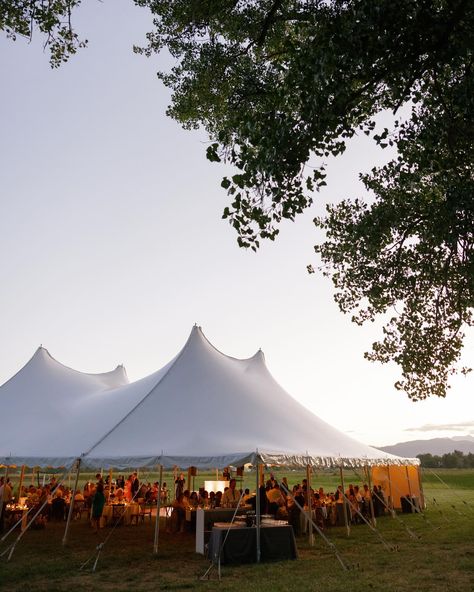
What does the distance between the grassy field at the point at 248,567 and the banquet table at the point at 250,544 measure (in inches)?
10.2

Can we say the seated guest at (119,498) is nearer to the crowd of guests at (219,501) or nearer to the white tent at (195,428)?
the crowd of guests at (219,501)

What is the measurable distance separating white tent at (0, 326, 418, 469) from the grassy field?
5.15ft

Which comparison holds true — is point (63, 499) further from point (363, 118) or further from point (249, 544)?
point (363, 118)

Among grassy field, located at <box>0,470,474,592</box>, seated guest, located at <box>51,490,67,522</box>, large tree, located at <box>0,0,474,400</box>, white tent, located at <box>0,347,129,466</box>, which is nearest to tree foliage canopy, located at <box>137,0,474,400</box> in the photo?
large tree, located at <box>0,0,474,400</box>

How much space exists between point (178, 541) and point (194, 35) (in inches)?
387

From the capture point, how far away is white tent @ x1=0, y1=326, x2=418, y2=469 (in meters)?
9.55

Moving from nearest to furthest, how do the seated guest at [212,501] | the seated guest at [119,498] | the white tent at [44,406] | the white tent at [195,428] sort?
the white tent at [195,428] → the white tent at [44,406] → the seated guest at [212,501] → the seated guest at [119,498]

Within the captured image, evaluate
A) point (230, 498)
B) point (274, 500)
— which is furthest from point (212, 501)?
point (274, 500)

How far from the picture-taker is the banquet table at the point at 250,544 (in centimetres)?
859

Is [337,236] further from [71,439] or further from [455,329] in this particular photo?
[71,439]

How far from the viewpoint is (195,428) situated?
10.3 metres

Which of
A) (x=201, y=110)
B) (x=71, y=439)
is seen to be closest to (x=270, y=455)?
(x=71, y=439)

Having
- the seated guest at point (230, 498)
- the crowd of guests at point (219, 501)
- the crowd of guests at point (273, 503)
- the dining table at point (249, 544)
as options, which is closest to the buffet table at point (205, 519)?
the crowd of guests at point (219, 501)

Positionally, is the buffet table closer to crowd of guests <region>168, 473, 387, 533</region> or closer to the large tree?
crowd of guests <region>168, 473, 387, 533</region>
